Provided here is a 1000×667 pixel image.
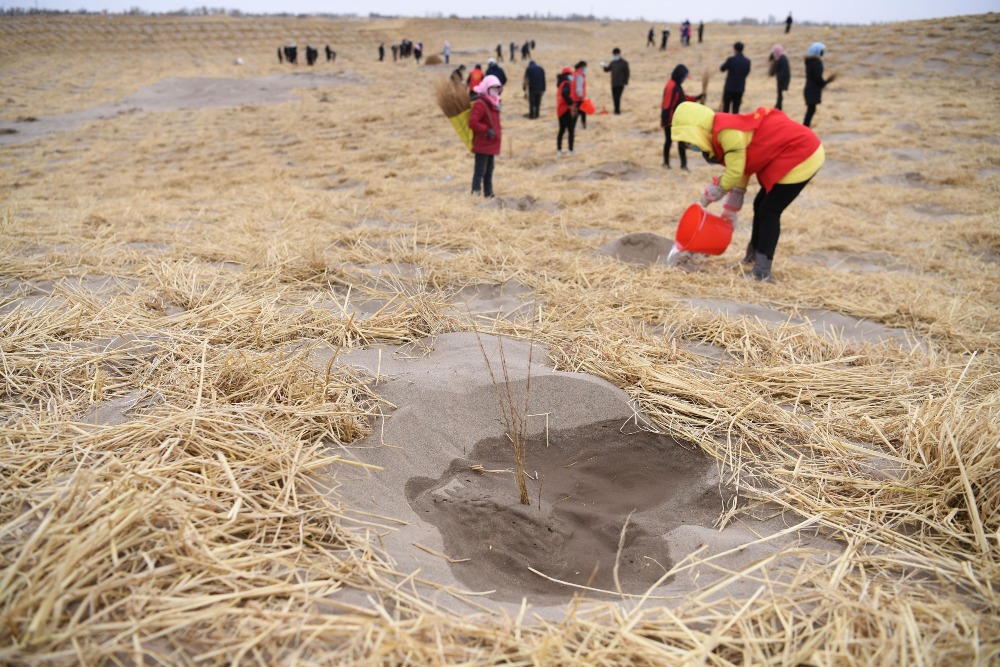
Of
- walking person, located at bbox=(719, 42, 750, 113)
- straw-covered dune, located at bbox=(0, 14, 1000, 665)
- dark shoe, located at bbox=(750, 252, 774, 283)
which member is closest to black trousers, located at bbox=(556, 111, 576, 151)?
walking person, located at bbox=(719, 42, 750, 113)

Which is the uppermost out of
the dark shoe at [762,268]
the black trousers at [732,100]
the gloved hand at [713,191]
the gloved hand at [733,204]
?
the black trousers at [732,100]

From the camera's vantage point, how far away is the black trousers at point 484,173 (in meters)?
7.39

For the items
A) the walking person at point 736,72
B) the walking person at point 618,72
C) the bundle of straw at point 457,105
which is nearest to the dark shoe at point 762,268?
the bundle of straw at point 457,105

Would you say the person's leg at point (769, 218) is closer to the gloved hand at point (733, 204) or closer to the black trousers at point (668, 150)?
the gloved hand at point (733, 204)

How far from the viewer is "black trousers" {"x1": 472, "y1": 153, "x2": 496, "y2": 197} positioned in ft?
24.2

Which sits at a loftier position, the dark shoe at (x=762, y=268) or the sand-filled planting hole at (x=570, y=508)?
the dark shoe at (x=762, y=268)

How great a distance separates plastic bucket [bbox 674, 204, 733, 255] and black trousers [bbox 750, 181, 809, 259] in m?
0.25

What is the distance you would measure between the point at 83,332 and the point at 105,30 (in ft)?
156

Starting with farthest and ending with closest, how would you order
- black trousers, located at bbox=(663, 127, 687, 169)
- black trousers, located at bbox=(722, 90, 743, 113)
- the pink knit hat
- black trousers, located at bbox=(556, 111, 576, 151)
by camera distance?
black trousers, located at bbox=(722, 90, 743, 113) < black trousers, located at bbox=(556, 111, 576, 151) < black trousers, located at bbox=(663, 127, 687, 169) < the pink knit hat

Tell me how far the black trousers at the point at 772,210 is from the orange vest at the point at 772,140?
101mm

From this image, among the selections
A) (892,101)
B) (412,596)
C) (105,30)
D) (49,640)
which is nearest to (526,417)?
(412,596)

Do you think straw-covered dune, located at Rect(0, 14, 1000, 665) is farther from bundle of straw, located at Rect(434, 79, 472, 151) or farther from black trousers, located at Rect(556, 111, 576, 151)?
black trousers, located at Rect(556, 111, 576, 151)

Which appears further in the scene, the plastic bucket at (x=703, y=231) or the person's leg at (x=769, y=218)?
the plastic bucket at (x=703, y=231)

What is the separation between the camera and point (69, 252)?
4.01 m
